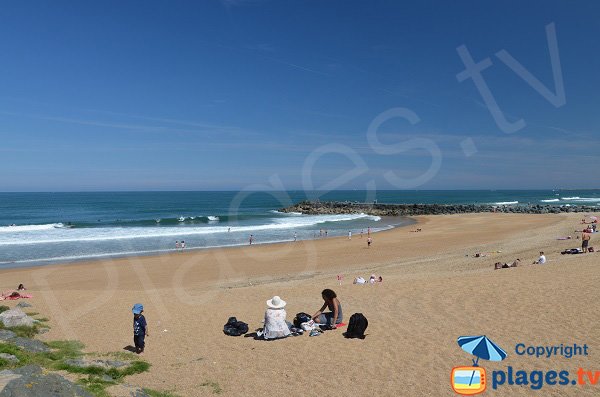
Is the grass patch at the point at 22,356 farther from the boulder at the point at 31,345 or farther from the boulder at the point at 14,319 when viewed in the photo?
the boulder at the point at 14,319

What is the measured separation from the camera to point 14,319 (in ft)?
34.9

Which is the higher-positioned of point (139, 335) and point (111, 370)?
point (139, 335)

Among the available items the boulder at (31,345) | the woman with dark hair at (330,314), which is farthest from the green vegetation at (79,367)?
Result: the woman with dark hair at (330,314)

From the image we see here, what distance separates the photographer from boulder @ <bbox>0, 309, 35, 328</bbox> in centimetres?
1043

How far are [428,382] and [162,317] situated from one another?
808 centimetres

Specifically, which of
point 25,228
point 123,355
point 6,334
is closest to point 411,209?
point 25,228

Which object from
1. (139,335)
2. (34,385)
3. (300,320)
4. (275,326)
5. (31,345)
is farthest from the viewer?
(300,320)

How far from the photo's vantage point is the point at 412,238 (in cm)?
3712

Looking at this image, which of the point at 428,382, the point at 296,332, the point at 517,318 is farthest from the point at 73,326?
the point at 517,318

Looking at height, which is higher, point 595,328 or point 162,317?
point 595,328

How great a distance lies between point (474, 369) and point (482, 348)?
743 millimetres

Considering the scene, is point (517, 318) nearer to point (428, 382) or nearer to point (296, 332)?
point (428, 382)

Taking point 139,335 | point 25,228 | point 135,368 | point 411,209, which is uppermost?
point 411,209

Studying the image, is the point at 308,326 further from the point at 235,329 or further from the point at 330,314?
the point at 235,329
